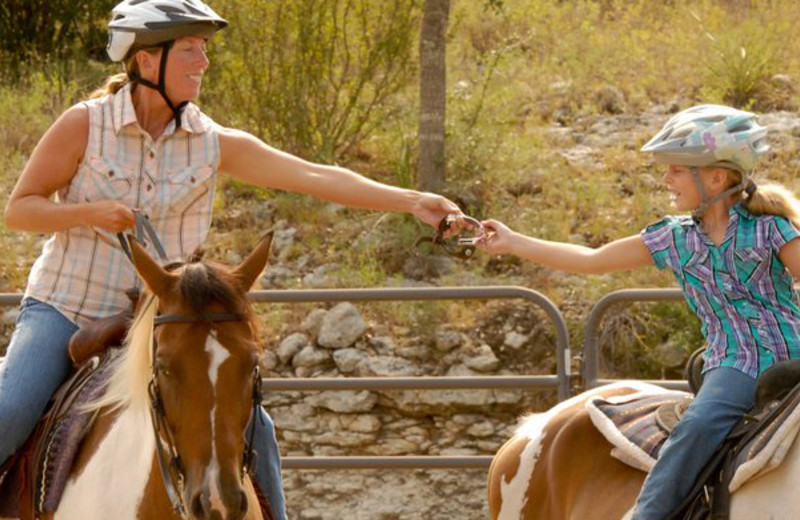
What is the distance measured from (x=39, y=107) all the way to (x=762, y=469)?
1060cm

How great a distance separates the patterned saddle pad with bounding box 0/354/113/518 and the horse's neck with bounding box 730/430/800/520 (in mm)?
1745

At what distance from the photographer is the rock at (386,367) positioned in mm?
9805

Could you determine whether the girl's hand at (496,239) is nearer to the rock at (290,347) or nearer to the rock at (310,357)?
the rock at (310,357)

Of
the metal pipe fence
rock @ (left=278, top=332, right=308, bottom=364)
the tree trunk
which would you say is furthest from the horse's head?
the tree trunk

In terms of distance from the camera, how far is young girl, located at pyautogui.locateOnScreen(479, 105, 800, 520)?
12.5 ft

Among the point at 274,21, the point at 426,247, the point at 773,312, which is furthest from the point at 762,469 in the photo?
the point at 274,21

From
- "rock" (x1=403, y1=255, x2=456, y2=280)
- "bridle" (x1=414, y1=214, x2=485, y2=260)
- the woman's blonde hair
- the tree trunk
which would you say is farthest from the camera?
the tree trunk

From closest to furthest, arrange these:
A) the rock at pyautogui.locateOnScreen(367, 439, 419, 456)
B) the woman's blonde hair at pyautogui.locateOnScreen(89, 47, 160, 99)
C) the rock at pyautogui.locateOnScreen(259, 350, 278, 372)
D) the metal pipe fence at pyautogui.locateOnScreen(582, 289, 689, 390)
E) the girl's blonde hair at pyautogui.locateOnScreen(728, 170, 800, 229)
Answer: the girl's blonde hair at pyautogui.locateOnScreen(728, 170, 800, 229), the woman's blonde hair at pyautogui.locateOnScreen(89, 47, 160, 99), the metal pipe fence at pyautogui.locateOnScreen(582, 289, 689, 390), the rock at pyautogui.locateOnScreen(367, 439, 419, 456), the rock at pyautogui.locateOnScreen(259, 350, 278, 372)

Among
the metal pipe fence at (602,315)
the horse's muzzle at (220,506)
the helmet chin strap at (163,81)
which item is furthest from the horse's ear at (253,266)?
the metal pipe fence at (602,315)

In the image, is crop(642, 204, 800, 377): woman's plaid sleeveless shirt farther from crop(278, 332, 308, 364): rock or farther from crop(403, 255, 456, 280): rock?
crop(403, 255, 456, 280): rock

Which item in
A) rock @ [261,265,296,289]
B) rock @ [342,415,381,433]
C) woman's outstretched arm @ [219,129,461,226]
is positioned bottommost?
rock @ [342,415,381,433]

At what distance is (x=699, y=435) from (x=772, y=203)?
0.68 meters

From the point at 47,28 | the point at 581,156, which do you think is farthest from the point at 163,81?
the point at 47,28

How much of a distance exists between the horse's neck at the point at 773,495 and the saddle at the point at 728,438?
26 mm
